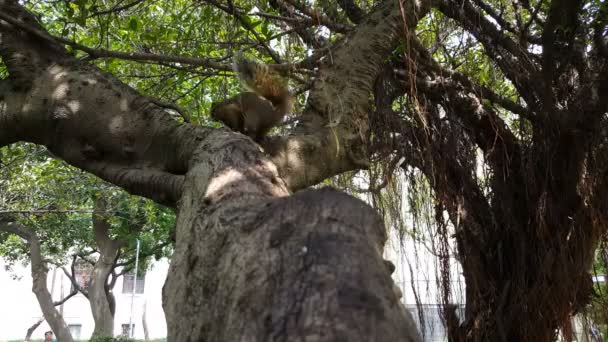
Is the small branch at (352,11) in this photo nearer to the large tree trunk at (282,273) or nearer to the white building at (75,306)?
the large tree trunk at (282,273)

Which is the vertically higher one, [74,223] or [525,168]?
[74,223]

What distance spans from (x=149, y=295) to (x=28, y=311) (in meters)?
5.34

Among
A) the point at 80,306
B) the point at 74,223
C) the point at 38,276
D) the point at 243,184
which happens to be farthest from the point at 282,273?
the point at 80,306

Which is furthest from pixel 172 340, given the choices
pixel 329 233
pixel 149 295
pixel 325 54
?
pixel 149 295

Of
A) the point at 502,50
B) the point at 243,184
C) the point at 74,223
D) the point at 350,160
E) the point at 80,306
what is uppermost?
the point at 74,223

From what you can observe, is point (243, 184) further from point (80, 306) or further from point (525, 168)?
point (80, 306)

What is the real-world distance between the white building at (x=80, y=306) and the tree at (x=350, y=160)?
21458mm

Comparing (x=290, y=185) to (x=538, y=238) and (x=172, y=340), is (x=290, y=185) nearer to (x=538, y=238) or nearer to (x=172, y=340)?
(x=172, y=340)

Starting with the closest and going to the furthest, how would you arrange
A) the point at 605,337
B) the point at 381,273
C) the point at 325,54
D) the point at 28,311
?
the point at 381,273 → the point at 325,54 → the point at 605,337 → the point at 28,311

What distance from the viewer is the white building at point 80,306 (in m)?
23.0

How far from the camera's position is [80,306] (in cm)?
2402

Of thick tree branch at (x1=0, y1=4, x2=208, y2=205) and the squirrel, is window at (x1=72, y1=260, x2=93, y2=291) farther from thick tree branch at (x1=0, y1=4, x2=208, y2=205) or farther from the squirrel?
the squirrel

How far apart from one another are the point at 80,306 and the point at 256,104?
82.5 ft

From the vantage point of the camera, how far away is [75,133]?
6.64 feet
